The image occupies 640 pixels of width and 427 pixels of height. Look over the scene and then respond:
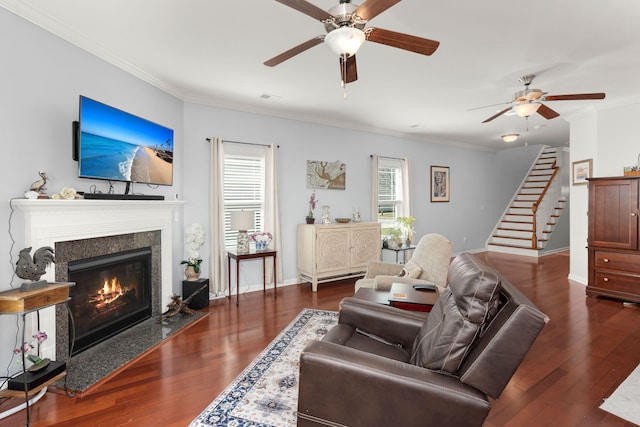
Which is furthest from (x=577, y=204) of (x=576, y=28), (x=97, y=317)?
(x=97, y=317)

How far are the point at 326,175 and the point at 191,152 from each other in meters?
2.11

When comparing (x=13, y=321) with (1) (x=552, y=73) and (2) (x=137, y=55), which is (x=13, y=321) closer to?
(2) (x=137, y=55)

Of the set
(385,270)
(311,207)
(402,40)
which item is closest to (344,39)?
(402,40)

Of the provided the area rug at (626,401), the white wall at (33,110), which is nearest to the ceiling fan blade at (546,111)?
the area rug at (626,401)

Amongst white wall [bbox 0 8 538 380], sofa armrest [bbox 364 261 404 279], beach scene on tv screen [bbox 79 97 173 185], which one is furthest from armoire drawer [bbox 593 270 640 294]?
beach scene on tv screen [bbox 79 97 173 185]

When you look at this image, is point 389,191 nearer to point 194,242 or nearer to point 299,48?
point 194,242

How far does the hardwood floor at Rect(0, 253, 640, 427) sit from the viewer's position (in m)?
1.95

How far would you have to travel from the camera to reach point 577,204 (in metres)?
5.10

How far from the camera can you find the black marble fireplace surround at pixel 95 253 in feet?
8.06

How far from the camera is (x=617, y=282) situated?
4051 mm

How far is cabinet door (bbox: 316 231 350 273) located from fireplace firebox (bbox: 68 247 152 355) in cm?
220

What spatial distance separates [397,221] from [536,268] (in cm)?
282

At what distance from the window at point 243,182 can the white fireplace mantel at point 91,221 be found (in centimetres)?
93

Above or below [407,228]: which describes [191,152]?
above
